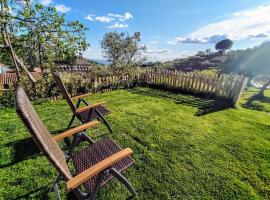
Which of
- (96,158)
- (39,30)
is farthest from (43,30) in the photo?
(96,158)

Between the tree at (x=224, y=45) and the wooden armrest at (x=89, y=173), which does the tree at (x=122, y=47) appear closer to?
the wooden armrest at (x=89, y=173)

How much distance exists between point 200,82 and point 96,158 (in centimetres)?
724

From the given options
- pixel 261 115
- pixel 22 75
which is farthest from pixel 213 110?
pixel 22 75

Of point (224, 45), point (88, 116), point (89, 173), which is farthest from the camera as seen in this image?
point (224, 45)

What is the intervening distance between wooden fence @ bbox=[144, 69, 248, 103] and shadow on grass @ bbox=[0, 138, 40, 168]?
6797mm

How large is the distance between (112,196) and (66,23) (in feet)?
22.1

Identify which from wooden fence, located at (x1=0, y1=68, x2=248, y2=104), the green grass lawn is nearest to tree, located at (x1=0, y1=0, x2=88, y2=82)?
wooden fence, located at (x1=0, y1=68, x2=248, y2=104)

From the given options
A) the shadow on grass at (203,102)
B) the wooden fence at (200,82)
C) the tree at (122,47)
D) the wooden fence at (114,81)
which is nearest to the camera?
the shadow on grass at (203,102)

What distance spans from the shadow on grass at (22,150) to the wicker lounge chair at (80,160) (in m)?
1.41

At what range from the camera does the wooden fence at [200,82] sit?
23.4ft

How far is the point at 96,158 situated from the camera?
7.64 feet

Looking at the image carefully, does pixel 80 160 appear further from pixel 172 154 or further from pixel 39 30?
pixel 39 30

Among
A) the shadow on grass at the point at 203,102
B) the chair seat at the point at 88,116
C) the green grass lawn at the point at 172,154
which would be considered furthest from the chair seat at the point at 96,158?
the shadow on grass at the point at 203,102

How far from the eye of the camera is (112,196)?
2555 millimetres
